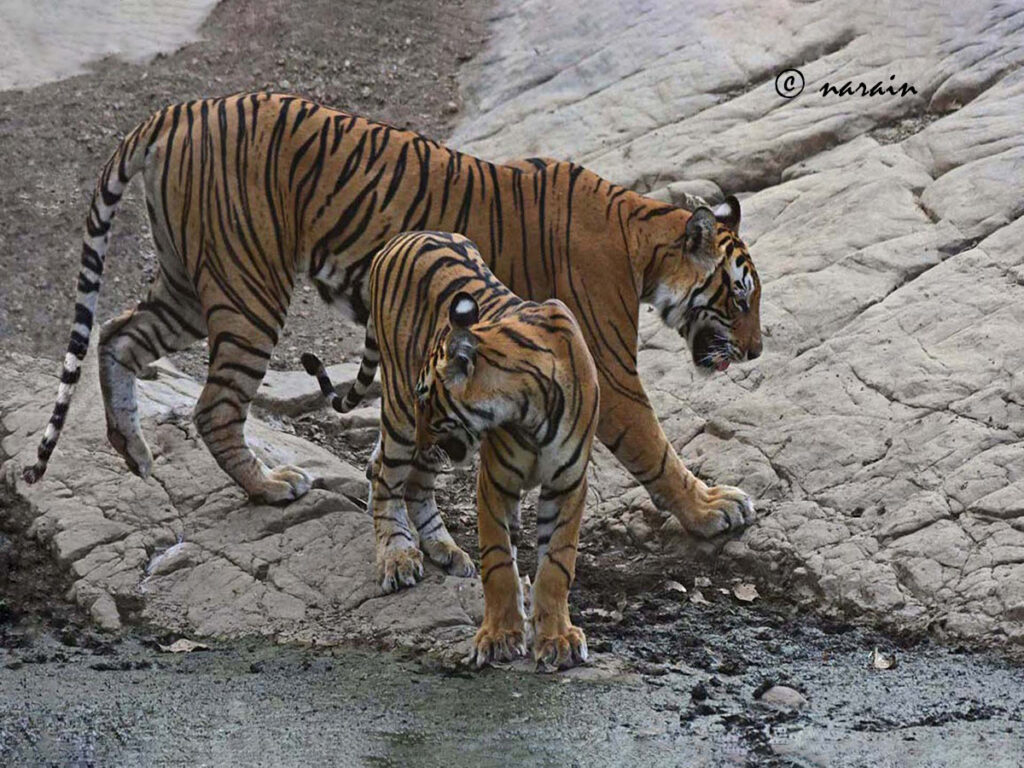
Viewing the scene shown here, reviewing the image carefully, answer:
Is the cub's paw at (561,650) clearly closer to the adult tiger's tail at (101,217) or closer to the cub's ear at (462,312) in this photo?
the cub's ear at (462,312)

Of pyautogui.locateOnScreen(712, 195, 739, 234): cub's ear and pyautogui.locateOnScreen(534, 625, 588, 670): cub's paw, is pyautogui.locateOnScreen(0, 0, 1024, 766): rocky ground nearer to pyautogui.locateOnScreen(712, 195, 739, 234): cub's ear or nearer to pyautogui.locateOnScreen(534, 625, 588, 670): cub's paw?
pyautogui.locateOnScreen(534, 625, 588, 670): cub's paw

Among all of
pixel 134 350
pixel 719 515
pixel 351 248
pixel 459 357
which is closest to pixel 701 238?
pixel 719 515

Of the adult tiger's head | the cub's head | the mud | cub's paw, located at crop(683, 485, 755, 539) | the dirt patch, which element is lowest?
the mud

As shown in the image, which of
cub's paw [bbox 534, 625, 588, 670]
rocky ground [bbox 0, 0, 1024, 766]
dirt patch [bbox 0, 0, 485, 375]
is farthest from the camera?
dirt patch [bbox 0, 0, 485, 375]

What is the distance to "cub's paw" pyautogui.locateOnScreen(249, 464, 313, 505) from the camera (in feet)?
19.6

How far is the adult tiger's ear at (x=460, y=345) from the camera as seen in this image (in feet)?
14.6

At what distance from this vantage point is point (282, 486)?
19.6ft

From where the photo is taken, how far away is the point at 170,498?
606cm

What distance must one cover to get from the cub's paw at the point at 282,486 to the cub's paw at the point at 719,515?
5.12ft

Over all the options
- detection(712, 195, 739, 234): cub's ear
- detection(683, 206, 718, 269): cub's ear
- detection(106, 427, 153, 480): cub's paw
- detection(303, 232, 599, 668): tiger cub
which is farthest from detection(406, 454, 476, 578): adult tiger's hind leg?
detection(712, 195, 739, 234): cub's ear

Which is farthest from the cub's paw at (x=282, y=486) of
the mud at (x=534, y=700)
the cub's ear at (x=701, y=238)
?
the cub's ear at (x=701, y=238)

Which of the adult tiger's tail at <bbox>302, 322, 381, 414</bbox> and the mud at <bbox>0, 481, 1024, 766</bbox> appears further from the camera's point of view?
the adult tiger's tail at <bbox>302, 322, 381, 414</bbox>

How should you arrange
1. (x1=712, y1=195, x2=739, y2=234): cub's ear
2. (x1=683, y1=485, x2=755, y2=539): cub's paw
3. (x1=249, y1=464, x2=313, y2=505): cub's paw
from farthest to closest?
(x1=712, y1=195, x2=739, y2=234): cub's ear, (x1=249, y1=464, x2=313, y2=505): cub's paw, (x1=683, y1=485, x2=755, y2=539): cub's paw

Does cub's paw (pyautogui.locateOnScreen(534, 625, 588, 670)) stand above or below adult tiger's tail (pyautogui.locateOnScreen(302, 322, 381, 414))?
below
